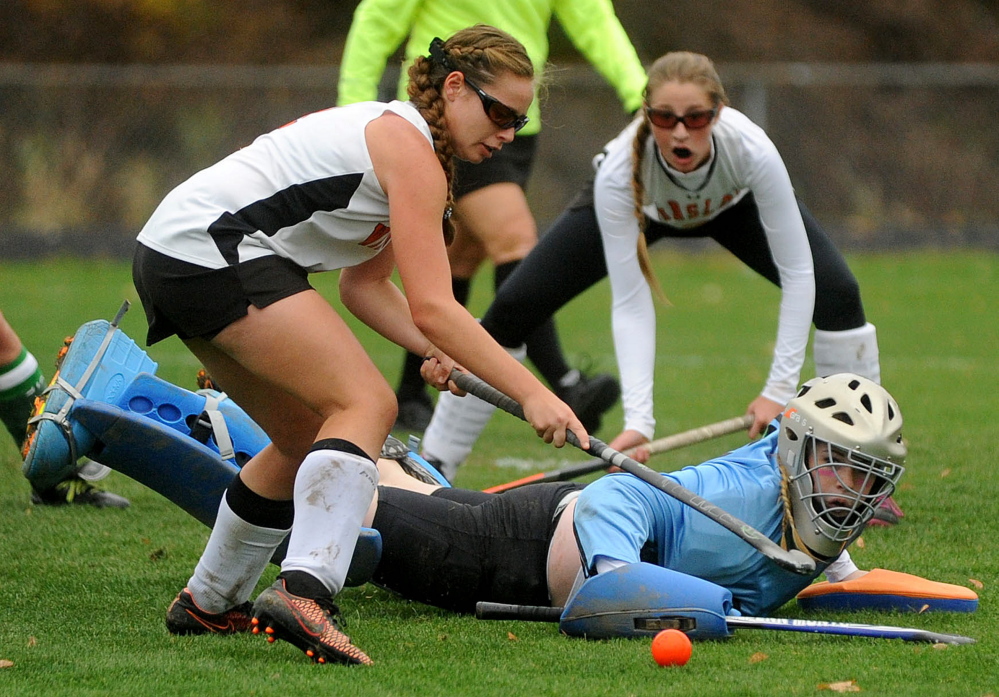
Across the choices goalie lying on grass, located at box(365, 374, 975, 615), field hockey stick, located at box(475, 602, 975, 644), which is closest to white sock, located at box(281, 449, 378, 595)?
goalie lying on grass, located at box(365, 374, 975, 615)

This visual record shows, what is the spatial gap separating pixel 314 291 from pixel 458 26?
3143 mm

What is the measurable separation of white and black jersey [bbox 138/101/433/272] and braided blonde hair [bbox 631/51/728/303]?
1.38 m

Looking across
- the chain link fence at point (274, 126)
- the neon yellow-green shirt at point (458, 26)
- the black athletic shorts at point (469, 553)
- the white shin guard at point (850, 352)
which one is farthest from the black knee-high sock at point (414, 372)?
the chain link fence at point (274, 126)

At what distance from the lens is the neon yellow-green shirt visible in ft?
19.8

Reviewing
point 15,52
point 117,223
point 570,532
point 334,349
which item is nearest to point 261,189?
point 334,349

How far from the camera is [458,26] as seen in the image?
20.0 ft

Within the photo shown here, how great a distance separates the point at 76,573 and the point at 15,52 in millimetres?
16794

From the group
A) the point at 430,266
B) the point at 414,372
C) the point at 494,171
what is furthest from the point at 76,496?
the point at 430,266

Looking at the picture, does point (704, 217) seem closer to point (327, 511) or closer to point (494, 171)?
point (494, 171)

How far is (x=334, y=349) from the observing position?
10.2ft

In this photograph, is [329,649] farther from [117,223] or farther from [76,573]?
[117,223]

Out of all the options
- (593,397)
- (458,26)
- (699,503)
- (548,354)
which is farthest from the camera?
(548,354)

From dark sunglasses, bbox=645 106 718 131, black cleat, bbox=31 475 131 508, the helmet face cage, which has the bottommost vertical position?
black cleat, bbox=31 475 131 508

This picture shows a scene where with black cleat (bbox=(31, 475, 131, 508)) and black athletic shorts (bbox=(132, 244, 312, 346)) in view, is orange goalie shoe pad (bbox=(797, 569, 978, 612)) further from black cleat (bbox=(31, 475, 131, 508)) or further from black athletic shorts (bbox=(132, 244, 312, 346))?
black cleat (bbox=(31, 475, 131, 508))
